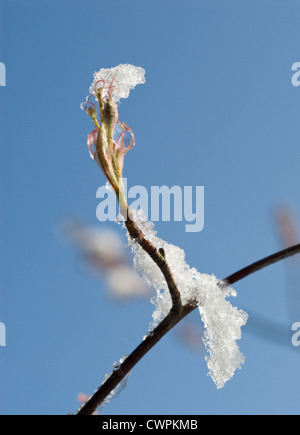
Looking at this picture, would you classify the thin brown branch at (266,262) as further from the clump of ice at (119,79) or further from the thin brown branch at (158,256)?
the clump of ice at (119,79)

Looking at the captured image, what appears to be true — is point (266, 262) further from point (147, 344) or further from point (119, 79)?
point (119, 79)

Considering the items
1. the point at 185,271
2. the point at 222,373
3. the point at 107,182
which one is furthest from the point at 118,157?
the point at 222,373

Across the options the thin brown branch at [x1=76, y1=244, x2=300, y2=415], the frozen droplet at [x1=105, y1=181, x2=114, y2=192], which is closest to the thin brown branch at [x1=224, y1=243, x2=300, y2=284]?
the thin brown branch at [x1=76, y1=244, x2=300, y2=415]

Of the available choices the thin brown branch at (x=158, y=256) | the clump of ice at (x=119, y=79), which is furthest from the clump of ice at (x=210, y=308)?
the clump of ice at (x=119, y=79)

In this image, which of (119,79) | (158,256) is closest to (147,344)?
(158,256)

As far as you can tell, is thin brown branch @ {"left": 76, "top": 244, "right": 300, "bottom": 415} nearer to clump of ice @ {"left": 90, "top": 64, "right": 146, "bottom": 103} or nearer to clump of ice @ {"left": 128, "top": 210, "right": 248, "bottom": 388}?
clump of ice @ {"left": 128, "top": 210, "right": 248, "bottom": 388}
